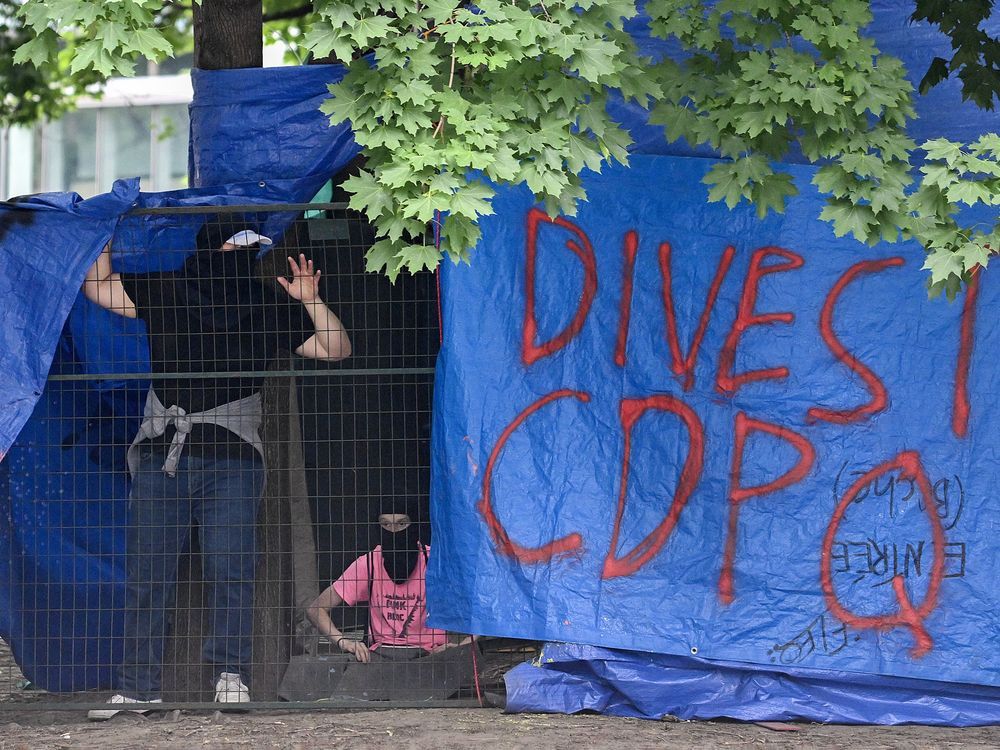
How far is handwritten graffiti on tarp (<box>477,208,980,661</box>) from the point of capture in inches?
208

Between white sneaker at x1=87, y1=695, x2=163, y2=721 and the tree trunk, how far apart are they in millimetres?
2883

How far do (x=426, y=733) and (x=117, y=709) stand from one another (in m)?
1.40

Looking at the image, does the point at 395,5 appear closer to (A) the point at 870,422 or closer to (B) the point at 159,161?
(A) the point at 870,422

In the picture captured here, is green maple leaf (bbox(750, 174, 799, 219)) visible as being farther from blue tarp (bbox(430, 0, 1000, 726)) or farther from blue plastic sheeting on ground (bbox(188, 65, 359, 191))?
blue plastic sheeting on ground (bbox(188, 65, 359, 191))

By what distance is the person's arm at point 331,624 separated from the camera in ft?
18.2

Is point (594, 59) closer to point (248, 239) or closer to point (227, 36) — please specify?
point (248, 239)

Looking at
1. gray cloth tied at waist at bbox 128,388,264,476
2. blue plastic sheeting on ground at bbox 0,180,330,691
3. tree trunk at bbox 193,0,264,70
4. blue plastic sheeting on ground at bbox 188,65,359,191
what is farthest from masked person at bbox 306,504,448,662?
tree trunk at bbox 193,0,264,70

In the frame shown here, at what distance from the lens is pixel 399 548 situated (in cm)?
562

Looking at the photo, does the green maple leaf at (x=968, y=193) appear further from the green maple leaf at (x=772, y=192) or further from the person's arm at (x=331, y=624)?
the person's arm at (x=331, y=624)

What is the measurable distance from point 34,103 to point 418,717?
24.2 ft

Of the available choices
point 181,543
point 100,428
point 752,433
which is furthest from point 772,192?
point 100,428

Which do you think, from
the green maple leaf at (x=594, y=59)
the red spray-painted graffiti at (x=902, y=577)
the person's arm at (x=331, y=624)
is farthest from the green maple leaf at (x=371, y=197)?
the red spray-painted graffiti at (x=902, y=577)

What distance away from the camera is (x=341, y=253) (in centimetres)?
554

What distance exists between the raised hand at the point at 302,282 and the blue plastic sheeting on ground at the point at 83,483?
0.62 feet
